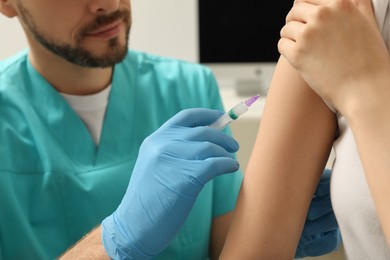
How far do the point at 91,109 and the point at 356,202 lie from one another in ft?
2.34

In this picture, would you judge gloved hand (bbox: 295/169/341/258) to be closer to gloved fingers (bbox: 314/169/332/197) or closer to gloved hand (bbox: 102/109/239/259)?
gloved fingers (bbox: 314/169/332/197)

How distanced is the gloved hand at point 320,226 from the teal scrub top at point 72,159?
241mm

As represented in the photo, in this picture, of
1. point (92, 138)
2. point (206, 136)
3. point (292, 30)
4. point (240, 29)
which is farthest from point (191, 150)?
point (240, 29)

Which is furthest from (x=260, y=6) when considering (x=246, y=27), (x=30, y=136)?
(x=30, y=136)

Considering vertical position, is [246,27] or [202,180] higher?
[202,180]

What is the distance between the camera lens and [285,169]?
0.87m

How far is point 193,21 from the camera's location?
2352 millimetres

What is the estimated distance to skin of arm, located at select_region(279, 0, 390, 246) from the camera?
2.25ft

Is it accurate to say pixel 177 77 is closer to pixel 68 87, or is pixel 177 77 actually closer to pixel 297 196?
pixel 68 87

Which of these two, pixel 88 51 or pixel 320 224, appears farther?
pixel 88 51

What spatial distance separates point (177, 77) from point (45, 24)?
340mm

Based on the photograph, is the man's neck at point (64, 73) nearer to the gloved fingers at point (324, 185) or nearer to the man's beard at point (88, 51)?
the man's beard at point (88, 51)

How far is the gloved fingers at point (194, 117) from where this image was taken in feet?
3.29

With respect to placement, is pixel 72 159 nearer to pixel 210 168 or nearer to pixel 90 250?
pixel 90 250
